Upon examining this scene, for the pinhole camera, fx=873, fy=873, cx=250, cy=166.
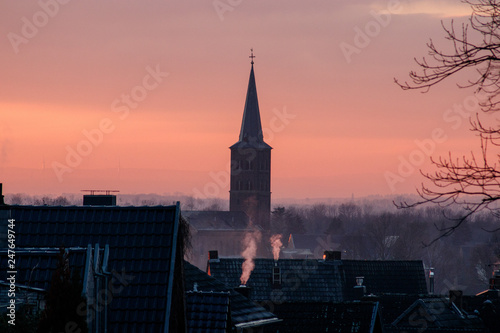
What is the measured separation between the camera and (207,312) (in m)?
22.0

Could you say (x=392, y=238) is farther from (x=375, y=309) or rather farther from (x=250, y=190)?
(x=375, y=309)

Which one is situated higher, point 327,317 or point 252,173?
point 252,173

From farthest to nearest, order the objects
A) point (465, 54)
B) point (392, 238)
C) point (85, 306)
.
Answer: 1. point (392, 238)
2. point (85, 306)
3. point (465, 54)

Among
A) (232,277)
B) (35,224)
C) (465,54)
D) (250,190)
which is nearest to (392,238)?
(250,190)

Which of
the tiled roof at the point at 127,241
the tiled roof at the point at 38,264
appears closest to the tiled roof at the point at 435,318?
the tiled roof at the point at 127,241

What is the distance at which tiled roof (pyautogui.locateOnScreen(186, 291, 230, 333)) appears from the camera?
2167cm

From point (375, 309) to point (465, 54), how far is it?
2124 centimetres

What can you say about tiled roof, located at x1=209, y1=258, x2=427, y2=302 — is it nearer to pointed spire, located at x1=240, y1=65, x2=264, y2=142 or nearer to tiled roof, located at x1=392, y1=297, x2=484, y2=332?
tiled roof, located at x1=392, y1=297, x2=484, y2=332

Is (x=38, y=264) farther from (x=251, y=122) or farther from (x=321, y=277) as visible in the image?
(x=251, y=122)

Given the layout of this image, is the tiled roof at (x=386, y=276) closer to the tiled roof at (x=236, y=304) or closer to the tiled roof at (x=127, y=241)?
the tiled roof at (x=236, y=304)

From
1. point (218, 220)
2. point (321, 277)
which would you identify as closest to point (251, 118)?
point (218, 220)

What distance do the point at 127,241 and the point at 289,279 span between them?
28.5 m

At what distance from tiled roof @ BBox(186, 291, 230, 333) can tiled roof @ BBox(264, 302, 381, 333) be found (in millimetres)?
8777

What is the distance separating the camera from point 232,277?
4781 cm
